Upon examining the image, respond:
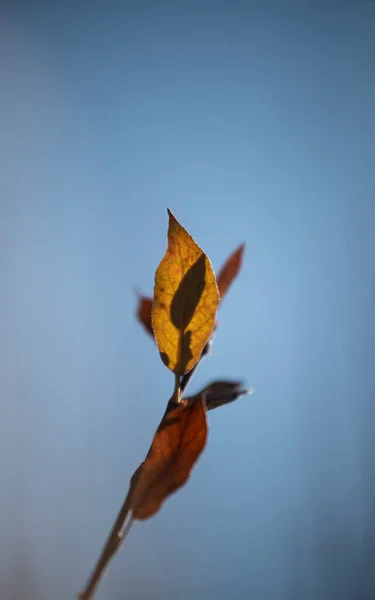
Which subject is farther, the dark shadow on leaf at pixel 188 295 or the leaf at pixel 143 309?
the leaf at pixel 143 309

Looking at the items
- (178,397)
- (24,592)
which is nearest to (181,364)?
(178,397)

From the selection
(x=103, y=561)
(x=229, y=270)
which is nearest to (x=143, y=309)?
(x=229, y=270)

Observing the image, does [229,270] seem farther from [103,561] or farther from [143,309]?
[103,561]

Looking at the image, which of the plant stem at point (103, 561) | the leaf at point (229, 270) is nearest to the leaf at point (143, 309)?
the leaf at point (229, 270)

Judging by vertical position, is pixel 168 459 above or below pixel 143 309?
below

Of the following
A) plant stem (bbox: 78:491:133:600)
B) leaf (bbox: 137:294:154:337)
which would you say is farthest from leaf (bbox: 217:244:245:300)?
plant stem (bbox: 78:491:133:600)

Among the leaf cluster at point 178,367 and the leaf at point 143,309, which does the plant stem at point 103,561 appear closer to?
the leaf cluster at point 178,367

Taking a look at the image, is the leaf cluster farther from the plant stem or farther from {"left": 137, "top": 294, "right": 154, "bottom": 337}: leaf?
{"left": 137, "top": 294, "right": 154, "bottom": 337}: leaf
